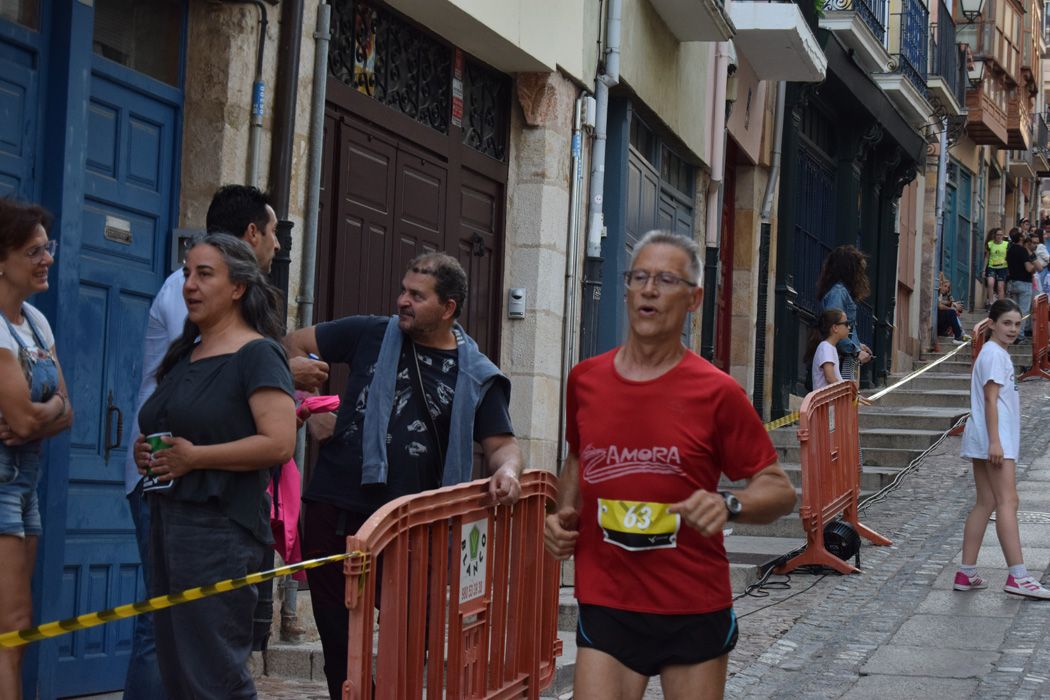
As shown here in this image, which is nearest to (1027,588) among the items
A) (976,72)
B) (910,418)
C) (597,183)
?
(597,183)

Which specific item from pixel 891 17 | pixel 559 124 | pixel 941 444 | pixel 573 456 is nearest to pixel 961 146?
pixel 891 17

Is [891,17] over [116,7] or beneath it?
over

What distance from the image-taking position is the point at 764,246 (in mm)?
19281

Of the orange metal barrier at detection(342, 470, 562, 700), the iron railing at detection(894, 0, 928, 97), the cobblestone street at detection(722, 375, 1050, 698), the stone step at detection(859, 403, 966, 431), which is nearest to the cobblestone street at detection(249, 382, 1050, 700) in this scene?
the cobblestone street at detection(722, 375, 1050, 698)

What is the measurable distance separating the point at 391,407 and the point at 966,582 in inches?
219

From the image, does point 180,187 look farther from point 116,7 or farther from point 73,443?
point 73,443

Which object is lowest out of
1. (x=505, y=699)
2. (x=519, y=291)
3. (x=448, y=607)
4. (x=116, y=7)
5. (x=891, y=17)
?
(x=505, y=699)

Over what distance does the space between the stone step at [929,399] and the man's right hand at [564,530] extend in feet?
53.8

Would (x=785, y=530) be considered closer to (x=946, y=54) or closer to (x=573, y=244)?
(x=573, y=244)

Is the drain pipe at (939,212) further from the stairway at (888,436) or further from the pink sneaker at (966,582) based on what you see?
the pink sneaker at (966,582)

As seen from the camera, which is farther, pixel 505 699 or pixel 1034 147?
pixel 1034 147

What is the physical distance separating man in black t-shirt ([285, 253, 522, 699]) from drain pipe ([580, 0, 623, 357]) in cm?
682

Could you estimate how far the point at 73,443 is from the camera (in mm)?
7164

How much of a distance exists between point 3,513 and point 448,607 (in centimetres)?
138
